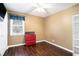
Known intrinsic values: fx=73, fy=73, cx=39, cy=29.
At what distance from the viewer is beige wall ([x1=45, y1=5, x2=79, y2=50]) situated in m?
1.30

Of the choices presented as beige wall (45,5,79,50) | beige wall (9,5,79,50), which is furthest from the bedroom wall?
beige wall (45,5,79,50)

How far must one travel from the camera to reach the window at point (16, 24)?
117 cm

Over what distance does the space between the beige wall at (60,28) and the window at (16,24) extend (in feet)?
1.47

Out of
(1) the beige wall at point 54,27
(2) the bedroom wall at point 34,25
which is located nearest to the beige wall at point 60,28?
(1) the beige wall at point 54,27

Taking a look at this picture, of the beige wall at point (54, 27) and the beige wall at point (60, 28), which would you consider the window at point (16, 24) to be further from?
the beige wall at point (60, 28)

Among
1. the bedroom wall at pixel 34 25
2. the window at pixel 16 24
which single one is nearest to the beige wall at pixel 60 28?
the bedroom wall at pixel 34 25

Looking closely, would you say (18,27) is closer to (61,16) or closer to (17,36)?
(17,36)

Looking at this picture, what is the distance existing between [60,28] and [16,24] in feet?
2.61

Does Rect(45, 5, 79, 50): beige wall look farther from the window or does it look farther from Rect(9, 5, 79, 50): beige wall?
the window

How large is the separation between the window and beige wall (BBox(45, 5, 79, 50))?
448 mm

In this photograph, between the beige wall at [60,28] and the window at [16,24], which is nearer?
the window at [16,24]

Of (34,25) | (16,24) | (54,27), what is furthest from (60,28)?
(16,24)

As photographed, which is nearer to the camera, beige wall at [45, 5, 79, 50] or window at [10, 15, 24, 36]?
window at [10, 15, 24, 36]

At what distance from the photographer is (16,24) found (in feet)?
3.85
